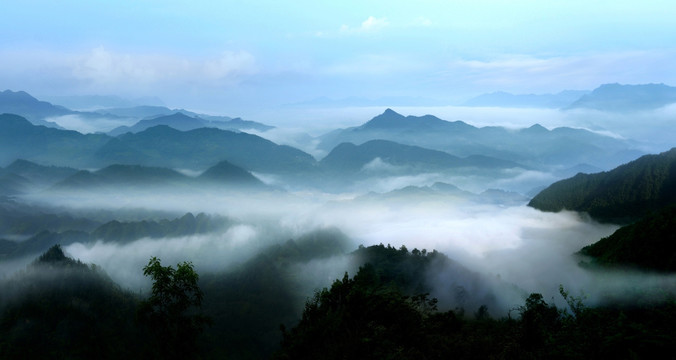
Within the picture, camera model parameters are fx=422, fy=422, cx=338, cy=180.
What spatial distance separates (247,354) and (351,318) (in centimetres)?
13294

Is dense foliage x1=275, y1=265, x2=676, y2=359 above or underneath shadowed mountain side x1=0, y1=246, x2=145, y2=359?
above

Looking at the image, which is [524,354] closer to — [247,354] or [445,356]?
[445,356]

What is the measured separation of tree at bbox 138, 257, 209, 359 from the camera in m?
37.3

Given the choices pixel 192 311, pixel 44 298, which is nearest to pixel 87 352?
pixel 44 298

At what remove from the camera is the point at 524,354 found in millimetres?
29172

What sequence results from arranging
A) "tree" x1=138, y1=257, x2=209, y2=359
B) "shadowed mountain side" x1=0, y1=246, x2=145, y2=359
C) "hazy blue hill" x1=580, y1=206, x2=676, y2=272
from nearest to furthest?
"tree" x1=138, y1=257, x2=209, y2=359 < "hazy blue hill" x1=580, y1=206, x2=676, y2=272 < "shadowed mountain side" x1=0, y1=246, x2=145, y2=359

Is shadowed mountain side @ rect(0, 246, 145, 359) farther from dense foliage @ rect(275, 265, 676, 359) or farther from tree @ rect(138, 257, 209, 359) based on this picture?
dense foliage @ rect(275, 265, 676, 359)

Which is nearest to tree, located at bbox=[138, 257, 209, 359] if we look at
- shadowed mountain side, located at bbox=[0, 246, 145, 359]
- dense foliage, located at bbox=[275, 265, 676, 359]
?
dense foliage, located at bbox=[275, 265, 676, 359]

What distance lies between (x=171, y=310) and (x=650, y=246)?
10112 centimetres

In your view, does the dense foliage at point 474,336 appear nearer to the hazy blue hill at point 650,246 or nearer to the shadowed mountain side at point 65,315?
the hazy blue hill at point 650,246

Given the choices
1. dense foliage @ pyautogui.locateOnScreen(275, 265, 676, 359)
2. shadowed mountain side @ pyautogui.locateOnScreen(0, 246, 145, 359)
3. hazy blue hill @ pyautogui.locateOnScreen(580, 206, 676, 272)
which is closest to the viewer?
dense foliage @ pyautogui.locateOnScreen(275, 265, 676, 359)

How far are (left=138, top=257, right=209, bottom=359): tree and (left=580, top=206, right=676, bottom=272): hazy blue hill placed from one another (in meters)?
88.5

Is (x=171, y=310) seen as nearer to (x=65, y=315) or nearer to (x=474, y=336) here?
(x=474, y=336)

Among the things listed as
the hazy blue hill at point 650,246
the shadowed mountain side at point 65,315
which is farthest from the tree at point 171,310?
the shadowed mountain side at point 65,315
